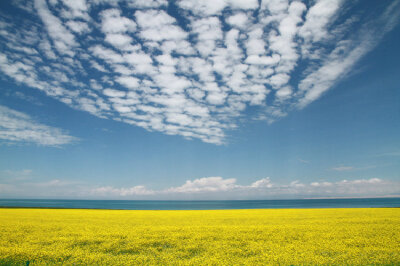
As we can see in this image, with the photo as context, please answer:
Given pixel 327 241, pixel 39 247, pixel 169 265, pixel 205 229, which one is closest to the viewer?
pixel 169 265

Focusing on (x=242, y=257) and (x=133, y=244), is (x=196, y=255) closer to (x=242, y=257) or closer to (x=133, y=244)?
(x=242, y=257)

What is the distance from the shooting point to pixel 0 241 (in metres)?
13.0

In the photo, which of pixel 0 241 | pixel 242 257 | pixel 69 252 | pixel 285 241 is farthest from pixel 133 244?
pixel 285 241

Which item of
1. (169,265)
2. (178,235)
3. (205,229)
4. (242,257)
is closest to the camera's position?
(169,265)

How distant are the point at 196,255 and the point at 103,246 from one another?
5.34 meters

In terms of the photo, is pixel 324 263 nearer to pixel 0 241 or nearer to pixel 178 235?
pixel 178 235

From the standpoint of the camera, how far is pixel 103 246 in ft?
39.4

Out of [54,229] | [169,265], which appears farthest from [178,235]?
[54,229]

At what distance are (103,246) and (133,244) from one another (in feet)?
5.17

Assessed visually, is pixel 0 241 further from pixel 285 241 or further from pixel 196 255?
pixel 285 241

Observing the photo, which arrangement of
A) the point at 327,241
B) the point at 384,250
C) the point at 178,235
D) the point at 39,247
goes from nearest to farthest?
1. the point at 384,250
2. the point at 39,247
3. the point at 327,241
4. the point at 178,235

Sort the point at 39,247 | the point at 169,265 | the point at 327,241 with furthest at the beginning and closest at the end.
Result: the point at 327,241 → the point at 39,247 → the point at 169,265

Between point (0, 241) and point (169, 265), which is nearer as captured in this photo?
point (169, 265)

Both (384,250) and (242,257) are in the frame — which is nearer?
(242,257)
